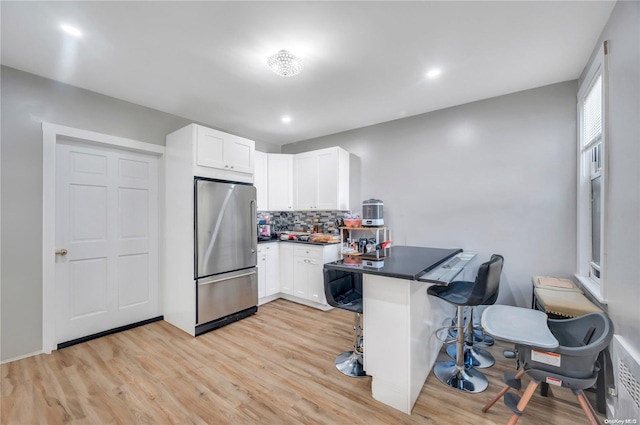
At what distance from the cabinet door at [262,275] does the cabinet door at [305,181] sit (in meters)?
1.06

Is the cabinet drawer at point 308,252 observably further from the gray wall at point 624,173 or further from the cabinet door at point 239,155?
the gray wall at point 624,173

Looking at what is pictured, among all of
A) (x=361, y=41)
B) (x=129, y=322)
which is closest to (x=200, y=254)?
(x=129, y=322)

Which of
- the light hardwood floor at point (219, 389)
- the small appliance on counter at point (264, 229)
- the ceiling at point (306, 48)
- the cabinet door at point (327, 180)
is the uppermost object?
the ceiling at point (306, 48)

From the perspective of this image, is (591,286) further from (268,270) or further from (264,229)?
(264,229)

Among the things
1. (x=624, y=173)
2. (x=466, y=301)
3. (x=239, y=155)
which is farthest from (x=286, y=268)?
(x=624, y=173)

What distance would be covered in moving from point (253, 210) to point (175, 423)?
233 centimetres

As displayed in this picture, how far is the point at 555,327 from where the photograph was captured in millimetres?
1762

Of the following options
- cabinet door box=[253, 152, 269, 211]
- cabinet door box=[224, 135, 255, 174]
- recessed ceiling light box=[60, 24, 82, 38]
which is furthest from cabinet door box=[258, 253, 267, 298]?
recessed ceiling light box=[60, 24, 82, 38]

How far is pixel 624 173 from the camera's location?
1.52 metres

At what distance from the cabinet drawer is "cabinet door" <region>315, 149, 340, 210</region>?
2.27 feet

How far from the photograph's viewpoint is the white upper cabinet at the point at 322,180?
3.88m

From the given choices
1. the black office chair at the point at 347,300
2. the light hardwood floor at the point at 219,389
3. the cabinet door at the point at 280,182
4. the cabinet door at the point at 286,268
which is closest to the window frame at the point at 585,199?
the light hardwood floor at the point at 219,389

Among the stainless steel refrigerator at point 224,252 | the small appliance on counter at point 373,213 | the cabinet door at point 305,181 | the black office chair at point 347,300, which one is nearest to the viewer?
the black office chair at point 347,300

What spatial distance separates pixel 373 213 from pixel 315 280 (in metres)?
1.26
